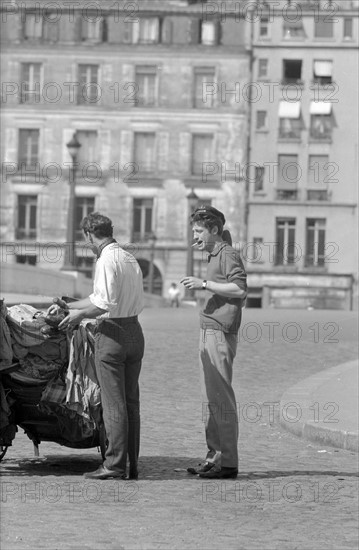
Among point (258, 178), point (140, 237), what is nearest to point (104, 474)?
point (140, 237)

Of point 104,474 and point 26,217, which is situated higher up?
point 26,217

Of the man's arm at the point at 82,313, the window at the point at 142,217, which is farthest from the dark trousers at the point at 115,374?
the window at the point at 142,217

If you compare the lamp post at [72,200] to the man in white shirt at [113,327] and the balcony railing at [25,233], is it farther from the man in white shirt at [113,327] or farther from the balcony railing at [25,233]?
the man in white shirt at [113,327]

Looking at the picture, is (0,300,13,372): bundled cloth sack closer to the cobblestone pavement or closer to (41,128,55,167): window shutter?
the cobblestone pavement

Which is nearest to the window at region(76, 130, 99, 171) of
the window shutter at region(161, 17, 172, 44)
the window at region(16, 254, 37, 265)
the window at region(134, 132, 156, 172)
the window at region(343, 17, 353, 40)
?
the window at region(134, 132, 156, 172)

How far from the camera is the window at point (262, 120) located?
69750mm

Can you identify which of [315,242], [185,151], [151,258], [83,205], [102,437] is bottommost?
[102,437]

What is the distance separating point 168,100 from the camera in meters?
70.2

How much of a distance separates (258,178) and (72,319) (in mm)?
60955

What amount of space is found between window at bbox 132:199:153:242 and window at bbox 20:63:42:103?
7.47 m

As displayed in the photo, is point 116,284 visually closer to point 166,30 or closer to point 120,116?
point 120,116

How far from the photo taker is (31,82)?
233 feet

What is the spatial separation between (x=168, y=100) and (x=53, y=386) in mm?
61362

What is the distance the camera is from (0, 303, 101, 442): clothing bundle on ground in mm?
9562
